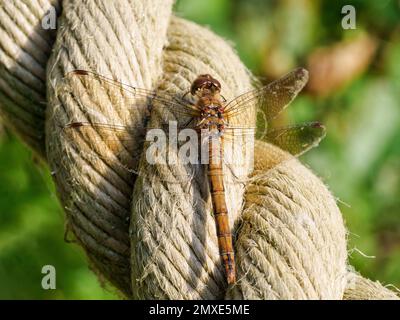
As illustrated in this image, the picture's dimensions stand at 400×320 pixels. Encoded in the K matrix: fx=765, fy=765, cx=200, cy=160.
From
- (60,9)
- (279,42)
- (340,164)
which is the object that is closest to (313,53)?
(279,42)

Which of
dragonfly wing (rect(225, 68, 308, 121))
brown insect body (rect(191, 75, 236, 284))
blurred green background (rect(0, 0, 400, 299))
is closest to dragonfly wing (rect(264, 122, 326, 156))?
dragonfly wing (rect(225, 68, 308, 121))

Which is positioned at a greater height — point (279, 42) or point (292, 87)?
point (279, 42)

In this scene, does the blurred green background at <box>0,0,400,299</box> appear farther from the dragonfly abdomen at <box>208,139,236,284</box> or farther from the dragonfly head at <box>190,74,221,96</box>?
the dragonfly abdomen at <box>208,139,236,284</box>

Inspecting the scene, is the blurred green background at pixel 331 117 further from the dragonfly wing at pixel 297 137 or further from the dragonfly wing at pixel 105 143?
the dragonfly wing at pixel 105 143

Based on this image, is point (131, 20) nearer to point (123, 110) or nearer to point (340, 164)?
point (123, 110)

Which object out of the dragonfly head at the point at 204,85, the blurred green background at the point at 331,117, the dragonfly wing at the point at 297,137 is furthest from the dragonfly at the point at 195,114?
the blurred green background at the point at 331,117

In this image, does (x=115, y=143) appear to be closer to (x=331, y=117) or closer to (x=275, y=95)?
(x=275, y=95)

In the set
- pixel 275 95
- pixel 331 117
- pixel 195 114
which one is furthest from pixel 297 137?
pixel 331 117
